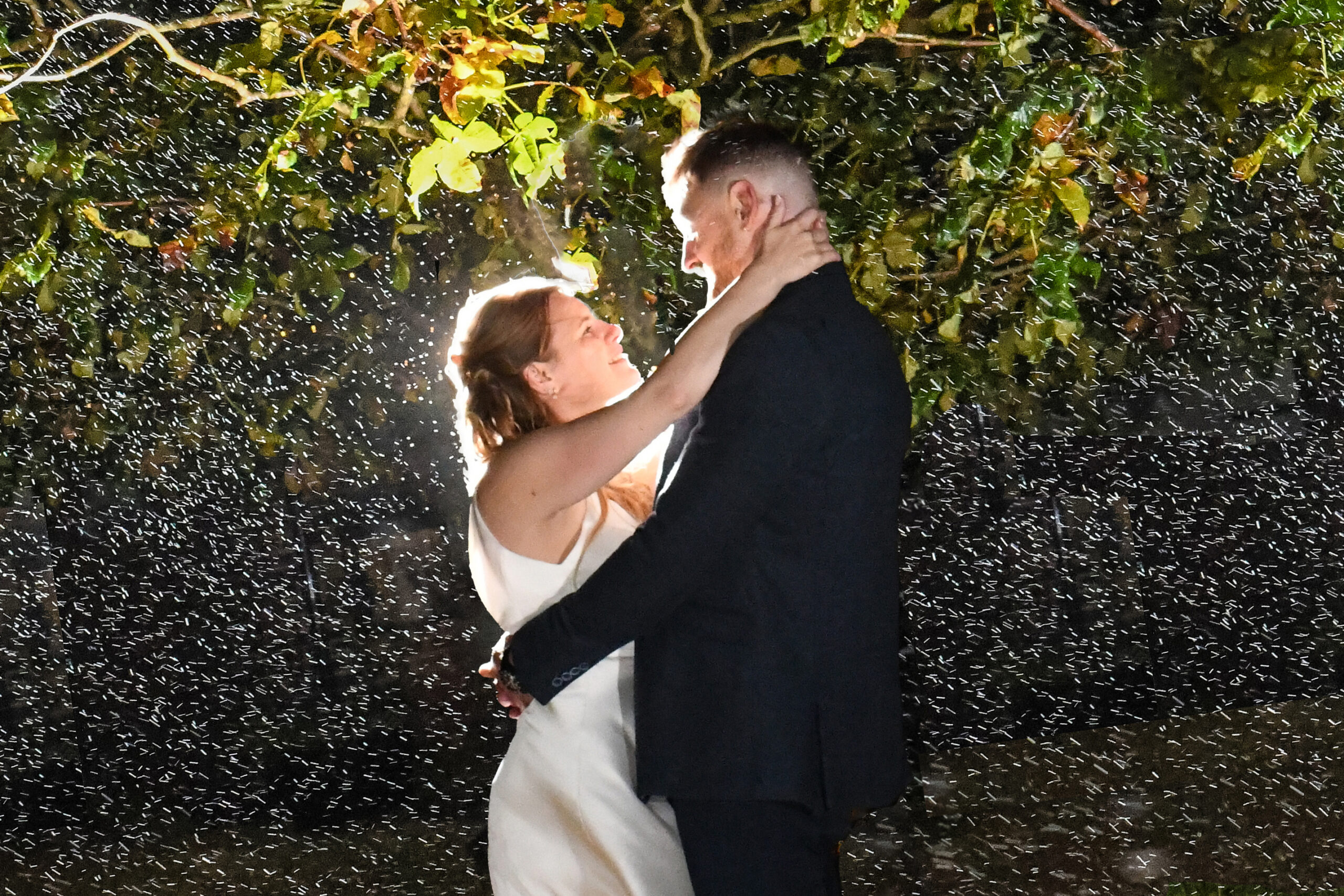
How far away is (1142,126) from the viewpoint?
236 centimetres

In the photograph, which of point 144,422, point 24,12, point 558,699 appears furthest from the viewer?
point 144,422

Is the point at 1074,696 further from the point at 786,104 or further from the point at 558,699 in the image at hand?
the point at 558,699

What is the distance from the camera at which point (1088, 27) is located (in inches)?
95.4

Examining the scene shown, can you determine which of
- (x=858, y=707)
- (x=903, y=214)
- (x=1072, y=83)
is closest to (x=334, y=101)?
(x=903, y=214)

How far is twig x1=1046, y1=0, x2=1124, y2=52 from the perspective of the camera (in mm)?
2428

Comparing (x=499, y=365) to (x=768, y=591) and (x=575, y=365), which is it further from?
(x=768, y=591)

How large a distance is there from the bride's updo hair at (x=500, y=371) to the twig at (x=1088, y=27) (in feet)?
3.80

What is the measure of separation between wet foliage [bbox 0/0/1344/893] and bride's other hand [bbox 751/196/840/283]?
0.65 metres

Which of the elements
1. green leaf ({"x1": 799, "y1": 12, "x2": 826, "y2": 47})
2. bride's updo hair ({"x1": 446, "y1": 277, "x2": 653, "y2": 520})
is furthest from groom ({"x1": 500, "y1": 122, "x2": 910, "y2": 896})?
green leaf ({"x1": 799, "y1": 12, "x2": 826, "y2": 47})

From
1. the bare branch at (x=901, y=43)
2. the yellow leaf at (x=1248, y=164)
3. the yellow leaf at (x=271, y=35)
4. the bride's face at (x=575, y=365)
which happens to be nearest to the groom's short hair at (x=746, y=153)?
the bride's face at (x=575, y=365)

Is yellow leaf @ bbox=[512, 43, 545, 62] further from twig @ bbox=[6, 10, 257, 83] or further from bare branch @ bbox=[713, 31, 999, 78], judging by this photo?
twig @ bbox=[6, 10, 257, 83]

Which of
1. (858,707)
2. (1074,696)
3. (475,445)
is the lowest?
(1074,696)

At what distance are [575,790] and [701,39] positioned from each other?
1507 millimetres

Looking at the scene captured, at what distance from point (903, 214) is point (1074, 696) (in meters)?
2.87
